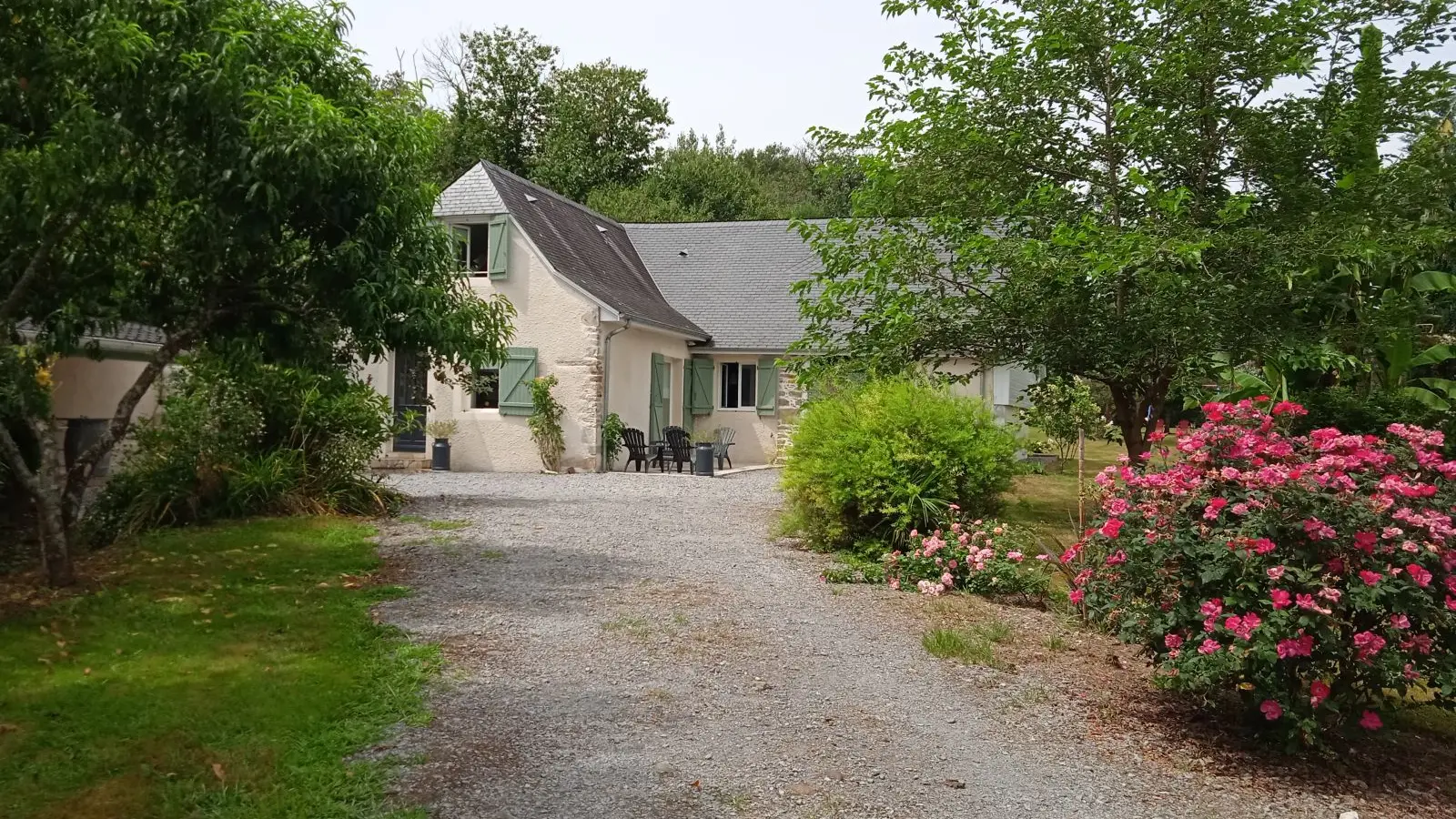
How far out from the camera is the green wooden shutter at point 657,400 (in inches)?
775

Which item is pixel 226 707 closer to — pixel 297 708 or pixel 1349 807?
pixel 297 708

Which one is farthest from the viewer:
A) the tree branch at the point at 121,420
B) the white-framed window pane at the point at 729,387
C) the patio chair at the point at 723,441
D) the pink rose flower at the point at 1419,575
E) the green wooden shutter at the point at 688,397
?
the white-framed window pane at the point at 729,387

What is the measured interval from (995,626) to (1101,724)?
70.6 inches

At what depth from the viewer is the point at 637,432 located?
18.3 metres

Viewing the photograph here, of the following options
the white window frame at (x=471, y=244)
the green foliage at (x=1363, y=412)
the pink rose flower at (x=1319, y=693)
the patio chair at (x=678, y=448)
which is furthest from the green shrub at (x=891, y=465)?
the white window frame at (x=471, y=244)

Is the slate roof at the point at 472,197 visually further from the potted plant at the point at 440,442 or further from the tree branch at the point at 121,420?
the tree branch at the point at 121,420

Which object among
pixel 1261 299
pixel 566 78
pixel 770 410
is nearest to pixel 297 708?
pixel 1261 299

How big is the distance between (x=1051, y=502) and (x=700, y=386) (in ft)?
28.1

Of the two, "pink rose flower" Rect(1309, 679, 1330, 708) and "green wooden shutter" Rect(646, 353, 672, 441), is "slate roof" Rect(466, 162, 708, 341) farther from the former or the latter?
"pink rose flower" Rect(1309, 679, 1330, 708)

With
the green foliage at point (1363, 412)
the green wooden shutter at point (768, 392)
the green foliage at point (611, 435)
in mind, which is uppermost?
the green wooden shutter at point (768, 392)

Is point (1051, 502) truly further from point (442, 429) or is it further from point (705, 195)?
point (705, 195)

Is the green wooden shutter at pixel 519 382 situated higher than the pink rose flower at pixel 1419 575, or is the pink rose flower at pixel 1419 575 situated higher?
the green wooden shutter at pixel 519 382

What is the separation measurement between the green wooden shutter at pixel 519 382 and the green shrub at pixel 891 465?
8609mm

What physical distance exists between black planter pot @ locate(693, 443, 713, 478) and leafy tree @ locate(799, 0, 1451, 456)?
6325 mm
